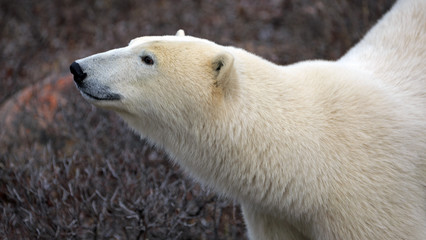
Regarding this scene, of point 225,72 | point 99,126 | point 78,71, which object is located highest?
point 78,71

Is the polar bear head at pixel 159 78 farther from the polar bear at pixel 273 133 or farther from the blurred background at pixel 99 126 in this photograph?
the blurred background at pixel 99 126

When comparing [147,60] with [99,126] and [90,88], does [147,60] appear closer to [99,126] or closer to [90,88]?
[90,88]

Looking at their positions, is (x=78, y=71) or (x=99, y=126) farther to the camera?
(x=99, y=126)

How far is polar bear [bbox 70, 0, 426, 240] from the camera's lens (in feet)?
8.59

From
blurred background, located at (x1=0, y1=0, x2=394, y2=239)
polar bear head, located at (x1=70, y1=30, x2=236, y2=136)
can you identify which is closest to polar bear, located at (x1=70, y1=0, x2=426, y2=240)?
polar bear head, located at (x1=70, y1=30, x2=236, y2=136)

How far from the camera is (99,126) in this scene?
4426mm

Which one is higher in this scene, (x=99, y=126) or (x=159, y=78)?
(x=159, y=78)

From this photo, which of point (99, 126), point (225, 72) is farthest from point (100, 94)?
point (99, 126)

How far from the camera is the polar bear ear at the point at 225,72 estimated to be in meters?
2.55

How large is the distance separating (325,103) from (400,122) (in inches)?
14.4

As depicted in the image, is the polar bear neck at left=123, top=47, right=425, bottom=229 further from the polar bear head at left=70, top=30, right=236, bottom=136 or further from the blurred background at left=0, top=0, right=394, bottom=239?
the blurred background at left=0, top=0, right=394, bottom=239

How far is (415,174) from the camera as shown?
8.93 feet

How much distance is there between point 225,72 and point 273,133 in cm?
35

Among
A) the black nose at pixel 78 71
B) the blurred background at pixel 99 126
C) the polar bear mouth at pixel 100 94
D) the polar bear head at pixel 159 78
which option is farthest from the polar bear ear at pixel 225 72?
the blurred background at pixel 99 126
